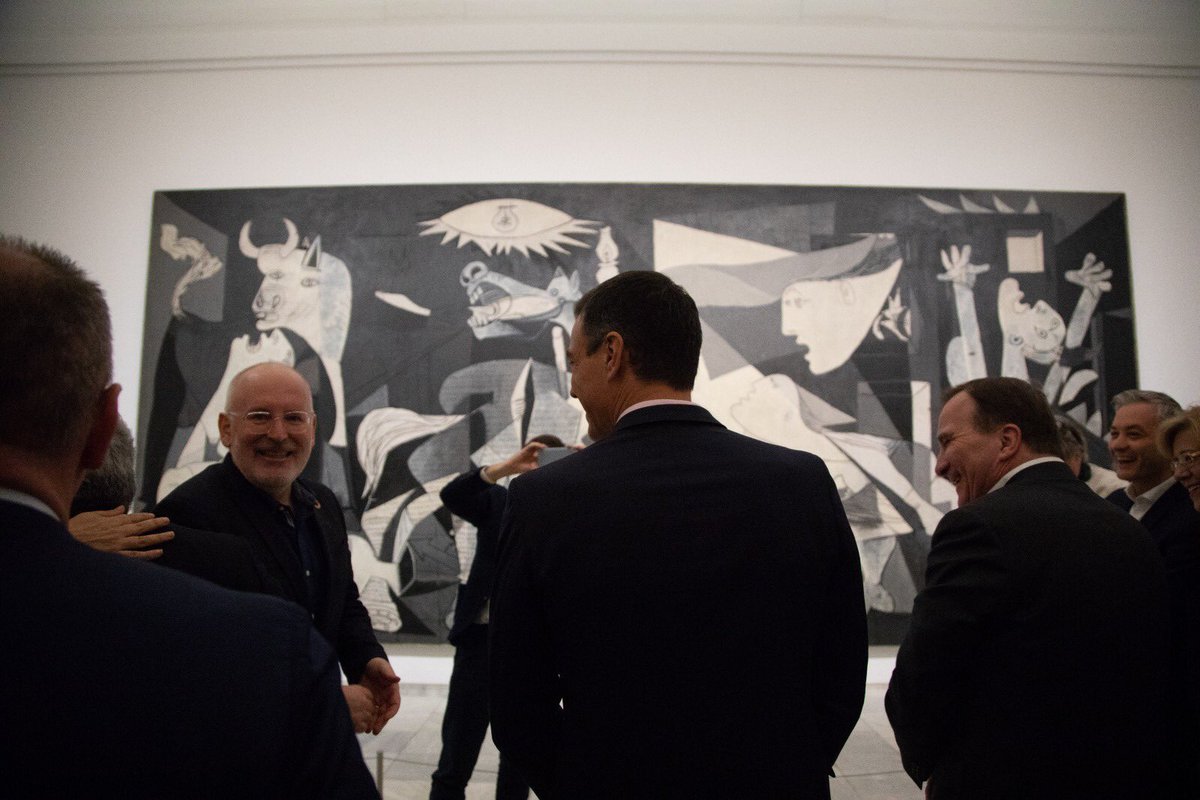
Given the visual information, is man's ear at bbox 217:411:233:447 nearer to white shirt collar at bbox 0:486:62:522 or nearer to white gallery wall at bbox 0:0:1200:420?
white shirt collar at bbox 0:486:62:522

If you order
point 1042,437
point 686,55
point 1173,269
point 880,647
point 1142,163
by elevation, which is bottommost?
point 880,647

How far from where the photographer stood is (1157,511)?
2.38 metres

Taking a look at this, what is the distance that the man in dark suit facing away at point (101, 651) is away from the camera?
669 mm

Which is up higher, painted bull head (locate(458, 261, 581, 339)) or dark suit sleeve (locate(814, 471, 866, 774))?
painted bull head (locate(458, 261, 581, 339))

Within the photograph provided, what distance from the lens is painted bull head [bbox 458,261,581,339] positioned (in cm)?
542

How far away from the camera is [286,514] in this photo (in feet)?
7.54

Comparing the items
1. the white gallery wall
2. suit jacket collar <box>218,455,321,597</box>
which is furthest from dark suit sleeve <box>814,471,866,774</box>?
the white gallery wall

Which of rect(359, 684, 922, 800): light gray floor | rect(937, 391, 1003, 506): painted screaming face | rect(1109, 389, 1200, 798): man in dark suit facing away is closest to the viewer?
rect(1109, 389, 1200, 798): man in dark suit facing away

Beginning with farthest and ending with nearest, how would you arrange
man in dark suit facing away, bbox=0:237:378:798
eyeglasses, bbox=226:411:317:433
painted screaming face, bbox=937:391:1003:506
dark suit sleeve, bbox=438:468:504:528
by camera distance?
dark suit sleeve, bbox=438:468:504:528 < eyeglasses, bbox=226:411:317:433 < painted screaming face, bbox=937:391:1003:506 < man in dark suit facing away, bbox=0:237:378:798

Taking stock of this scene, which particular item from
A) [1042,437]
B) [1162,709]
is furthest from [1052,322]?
[1162,709]

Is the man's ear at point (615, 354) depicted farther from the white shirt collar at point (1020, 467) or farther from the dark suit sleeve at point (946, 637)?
the white shirt collar at point (1020, 467)

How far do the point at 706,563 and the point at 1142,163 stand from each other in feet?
20.7

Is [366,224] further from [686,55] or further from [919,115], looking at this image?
[919,115]

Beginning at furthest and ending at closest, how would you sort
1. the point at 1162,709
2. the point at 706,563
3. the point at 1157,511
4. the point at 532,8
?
the point at 532,8
the point at 1157,511
the point at 1162,709
the point at 706,563
